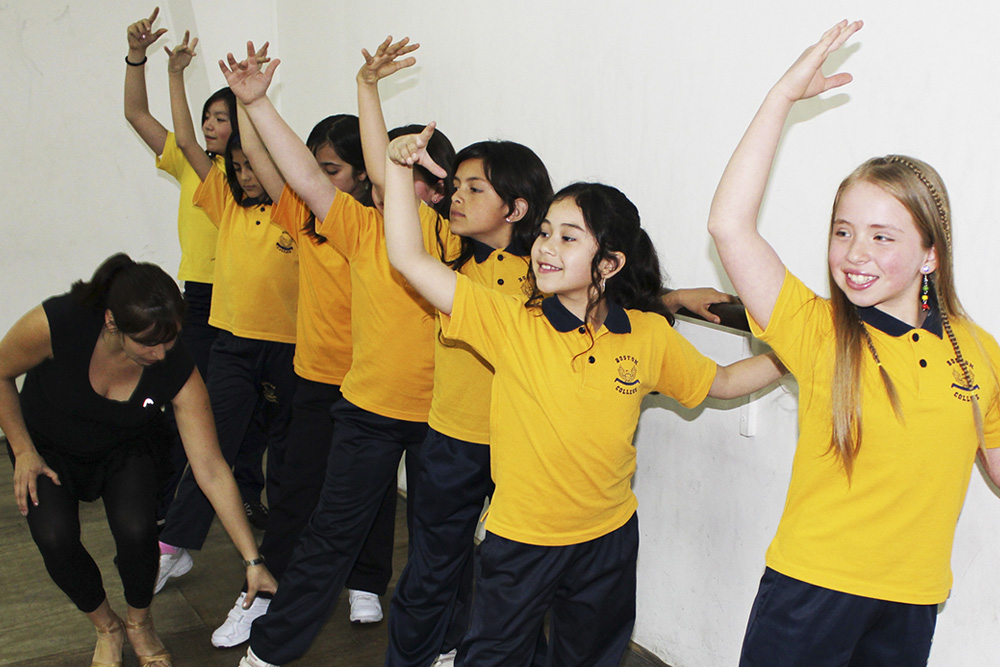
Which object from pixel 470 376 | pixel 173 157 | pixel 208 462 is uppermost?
pixel 173 157

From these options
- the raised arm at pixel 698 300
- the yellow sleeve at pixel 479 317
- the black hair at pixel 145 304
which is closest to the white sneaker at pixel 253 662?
the black hair at pixel 145 304

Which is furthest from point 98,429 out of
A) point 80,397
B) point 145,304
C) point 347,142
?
point 347,142

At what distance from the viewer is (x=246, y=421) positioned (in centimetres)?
264

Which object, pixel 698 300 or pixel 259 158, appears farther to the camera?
pixel 259 158

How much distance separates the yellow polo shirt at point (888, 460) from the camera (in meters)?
1.29

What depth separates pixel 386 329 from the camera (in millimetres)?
2041

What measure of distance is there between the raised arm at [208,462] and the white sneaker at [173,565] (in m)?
0.69

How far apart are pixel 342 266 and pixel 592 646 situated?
3.65ft

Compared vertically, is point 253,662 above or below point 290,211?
below

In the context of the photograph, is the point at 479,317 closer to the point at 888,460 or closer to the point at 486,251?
the point at 486,251

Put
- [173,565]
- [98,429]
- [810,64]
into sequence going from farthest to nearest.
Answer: [173,565], [98,429], [810,64]

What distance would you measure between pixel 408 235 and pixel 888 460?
0.82 m

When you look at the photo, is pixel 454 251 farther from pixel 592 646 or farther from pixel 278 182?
pixel 592 646

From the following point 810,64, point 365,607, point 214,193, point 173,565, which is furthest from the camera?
point 214,193
